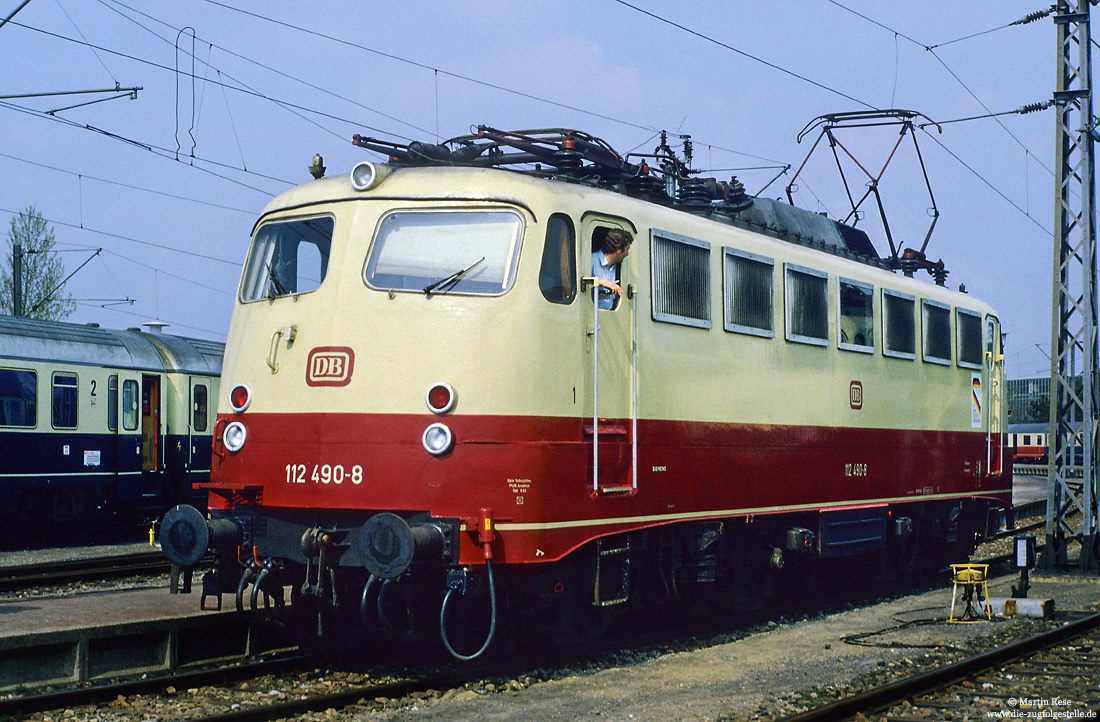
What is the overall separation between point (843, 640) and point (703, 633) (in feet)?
4.33

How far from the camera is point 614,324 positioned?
9.97 metres

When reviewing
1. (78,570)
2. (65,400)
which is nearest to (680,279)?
(78,570)

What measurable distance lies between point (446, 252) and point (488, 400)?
4.00 ft

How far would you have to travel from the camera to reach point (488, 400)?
904cm

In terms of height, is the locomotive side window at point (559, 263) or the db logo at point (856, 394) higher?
the locomotive side window at point (559, 263)

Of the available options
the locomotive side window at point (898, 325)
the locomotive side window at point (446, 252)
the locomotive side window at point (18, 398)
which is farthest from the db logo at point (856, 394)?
the locomotive side window at point (18, 398)

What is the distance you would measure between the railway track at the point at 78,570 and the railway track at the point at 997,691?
10.0m

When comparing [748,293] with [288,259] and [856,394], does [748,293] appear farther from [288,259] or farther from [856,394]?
[288,259]

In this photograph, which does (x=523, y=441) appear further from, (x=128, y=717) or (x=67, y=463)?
(x=67, y=463)

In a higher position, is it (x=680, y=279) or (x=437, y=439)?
(x=680, y=279)

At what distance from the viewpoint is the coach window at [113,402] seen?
Result: 2186 cm

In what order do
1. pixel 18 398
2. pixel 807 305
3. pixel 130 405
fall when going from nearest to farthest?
pixel 807 305 < pixel 18 398 < pixel 130 405

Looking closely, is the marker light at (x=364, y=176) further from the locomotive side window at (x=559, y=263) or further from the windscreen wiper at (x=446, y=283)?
the locomotive side window at (x=559, y=263)

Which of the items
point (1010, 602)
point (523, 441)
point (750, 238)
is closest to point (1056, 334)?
point (1010, 602)
